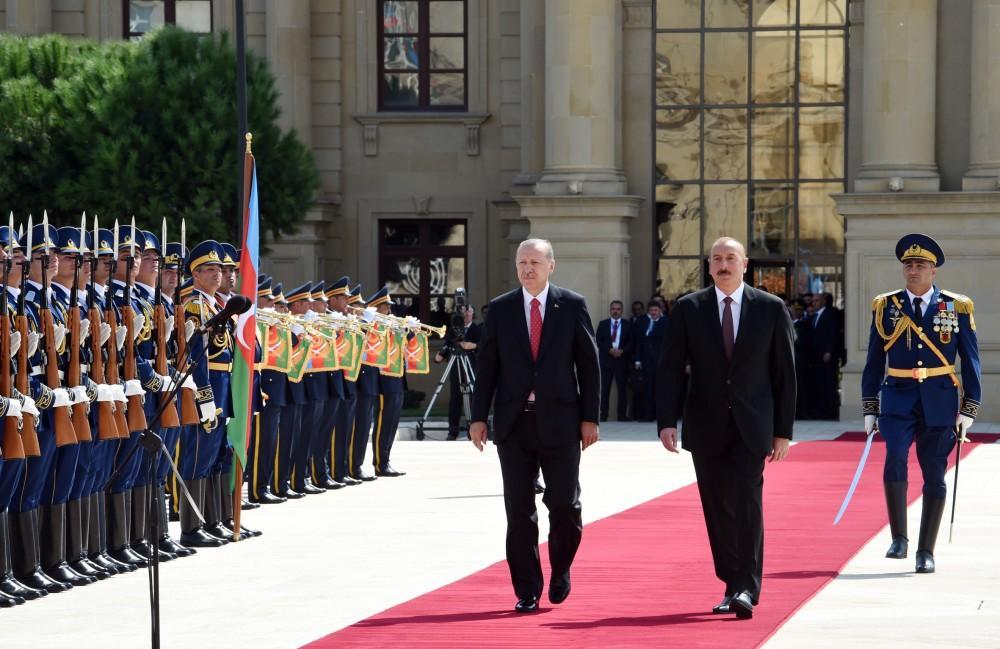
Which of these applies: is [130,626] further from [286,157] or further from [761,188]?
[761,188]

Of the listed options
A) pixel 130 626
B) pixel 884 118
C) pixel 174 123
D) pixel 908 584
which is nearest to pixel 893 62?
pixel 884 118

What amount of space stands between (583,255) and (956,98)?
5.74 metres

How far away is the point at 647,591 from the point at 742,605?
52.9 inches

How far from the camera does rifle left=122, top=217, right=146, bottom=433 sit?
12312 mm

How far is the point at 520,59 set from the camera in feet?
114

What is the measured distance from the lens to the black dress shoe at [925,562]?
476 inches

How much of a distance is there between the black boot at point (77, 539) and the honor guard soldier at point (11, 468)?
57 centimetres

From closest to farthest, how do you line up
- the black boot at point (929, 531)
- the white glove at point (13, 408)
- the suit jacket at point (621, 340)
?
1. the white glove at point (13, 408)
2. the black boot at point (929, 531)
3. the suit jacket at point (621, 340)

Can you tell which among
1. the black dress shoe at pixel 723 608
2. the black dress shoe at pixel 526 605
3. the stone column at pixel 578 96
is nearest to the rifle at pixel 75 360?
the black dress shoe at pixel 526 605

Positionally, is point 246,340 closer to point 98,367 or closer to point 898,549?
point 98,367

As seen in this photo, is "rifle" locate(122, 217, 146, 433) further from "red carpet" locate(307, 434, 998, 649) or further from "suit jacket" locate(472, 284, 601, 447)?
"suit jacket" locate(472, 284, 601, 447)

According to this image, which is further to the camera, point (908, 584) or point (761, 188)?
point (761, 188)

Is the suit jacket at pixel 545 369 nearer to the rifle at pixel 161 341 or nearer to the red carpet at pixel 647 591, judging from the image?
the red carpet at pixel 647 591

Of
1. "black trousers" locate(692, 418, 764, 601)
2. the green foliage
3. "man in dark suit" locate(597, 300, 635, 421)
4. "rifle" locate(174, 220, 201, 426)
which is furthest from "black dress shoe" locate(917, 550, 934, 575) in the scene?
the green foliage
